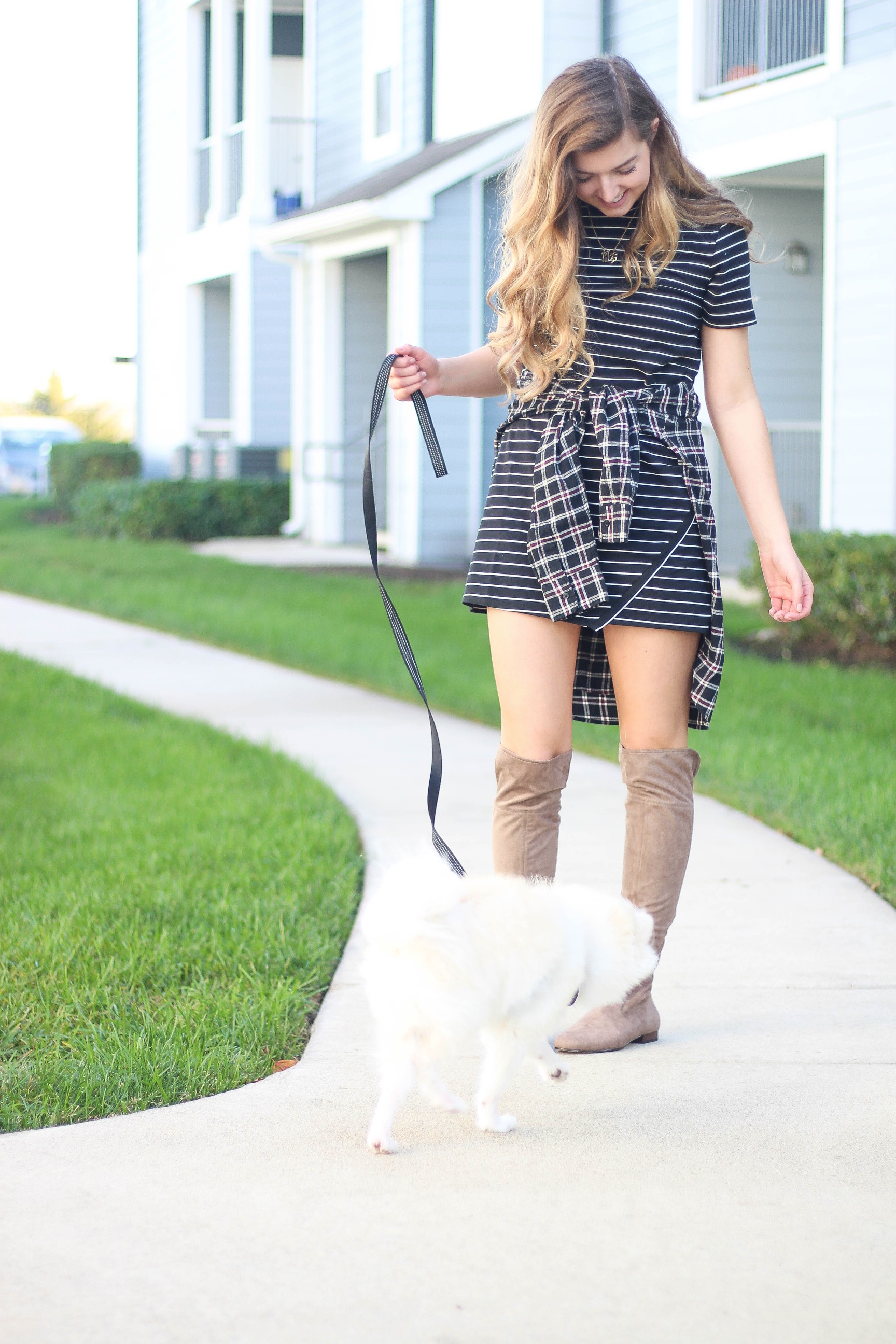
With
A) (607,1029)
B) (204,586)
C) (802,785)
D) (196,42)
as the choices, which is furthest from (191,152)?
(607,1029)

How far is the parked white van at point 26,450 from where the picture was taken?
35.3 meters

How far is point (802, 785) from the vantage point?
220 inches

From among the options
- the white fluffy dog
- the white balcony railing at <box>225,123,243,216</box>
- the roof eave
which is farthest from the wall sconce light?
the white fluffy dog

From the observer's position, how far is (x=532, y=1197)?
97.3 inches

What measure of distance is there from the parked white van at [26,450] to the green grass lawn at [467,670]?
19898 mm

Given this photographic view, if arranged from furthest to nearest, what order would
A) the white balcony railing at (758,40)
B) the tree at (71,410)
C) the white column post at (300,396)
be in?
the tree at (71,410) → the white column post at (300,396) → the white balcony railing at (758,40)

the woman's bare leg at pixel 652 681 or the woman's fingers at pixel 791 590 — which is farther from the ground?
the woman's fingers at pixel 791 590

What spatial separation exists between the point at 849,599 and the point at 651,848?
6.20 m

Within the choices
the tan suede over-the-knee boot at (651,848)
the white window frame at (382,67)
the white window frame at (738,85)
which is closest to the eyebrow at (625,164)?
the tan suede over-the-knee boot at (651,848)

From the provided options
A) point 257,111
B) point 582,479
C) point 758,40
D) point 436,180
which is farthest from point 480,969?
point 257,111

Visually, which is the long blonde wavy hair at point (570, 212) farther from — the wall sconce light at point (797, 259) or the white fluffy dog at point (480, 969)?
the wall sconce light at point (797, 259)

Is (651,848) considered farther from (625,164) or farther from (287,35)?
(287,35)

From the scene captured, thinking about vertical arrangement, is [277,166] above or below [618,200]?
above

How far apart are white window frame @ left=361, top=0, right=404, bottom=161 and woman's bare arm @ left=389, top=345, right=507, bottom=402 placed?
45.3 ft
